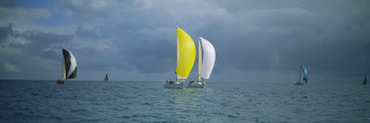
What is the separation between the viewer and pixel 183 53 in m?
57.9

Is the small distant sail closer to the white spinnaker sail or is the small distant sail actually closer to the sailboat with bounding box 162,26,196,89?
the sailboat with bounding box 162,26,196,89

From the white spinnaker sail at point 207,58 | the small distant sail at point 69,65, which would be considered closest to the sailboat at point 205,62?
the white spinnaker sail at point 207,58

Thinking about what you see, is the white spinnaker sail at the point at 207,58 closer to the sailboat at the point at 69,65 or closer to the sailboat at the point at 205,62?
the sailboat at the point at 205,62

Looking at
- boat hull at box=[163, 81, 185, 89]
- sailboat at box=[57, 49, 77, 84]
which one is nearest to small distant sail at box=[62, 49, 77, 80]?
sailboat at box=[57, 49, 77, 84]

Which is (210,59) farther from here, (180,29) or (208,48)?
(180,29)

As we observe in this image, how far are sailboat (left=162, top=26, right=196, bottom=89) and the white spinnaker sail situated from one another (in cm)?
450

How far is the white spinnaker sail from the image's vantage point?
6267cm

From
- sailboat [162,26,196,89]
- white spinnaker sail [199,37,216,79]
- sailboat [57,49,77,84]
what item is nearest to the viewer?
sailboat [162,26,196,89]

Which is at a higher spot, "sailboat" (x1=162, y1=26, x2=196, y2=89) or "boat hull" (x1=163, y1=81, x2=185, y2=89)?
"sailboat" (x1=162, y1=26, x2=196, y2=89)

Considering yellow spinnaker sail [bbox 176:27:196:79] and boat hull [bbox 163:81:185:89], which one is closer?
yellow spinnaker sail [bbox 176:27:196:79]

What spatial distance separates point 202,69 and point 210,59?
2.75 meters

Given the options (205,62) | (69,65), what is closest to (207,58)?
(205,62)

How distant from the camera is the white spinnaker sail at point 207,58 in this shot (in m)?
62.7

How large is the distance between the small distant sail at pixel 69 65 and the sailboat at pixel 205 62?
4203 centimetres
